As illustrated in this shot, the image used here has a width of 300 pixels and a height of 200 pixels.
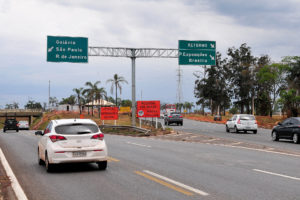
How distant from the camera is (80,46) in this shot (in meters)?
33.7

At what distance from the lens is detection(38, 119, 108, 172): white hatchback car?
35.7 ft

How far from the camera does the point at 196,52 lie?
116 feet

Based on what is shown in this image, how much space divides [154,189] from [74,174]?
3.20 meters

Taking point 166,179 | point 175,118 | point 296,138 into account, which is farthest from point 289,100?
point 166,179

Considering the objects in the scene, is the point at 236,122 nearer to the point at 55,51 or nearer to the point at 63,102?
the point at 55,51

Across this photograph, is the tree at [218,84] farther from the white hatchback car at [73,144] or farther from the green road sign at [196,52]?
the white hatchback car at [73,144]

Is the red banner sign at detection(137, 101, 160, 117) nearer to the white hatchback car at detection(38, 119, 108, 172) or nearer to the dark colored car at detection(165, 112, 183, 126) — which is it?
the dark colored car at detection(165, 112, 183, 126)

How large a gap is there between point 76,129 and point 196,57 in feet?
83.1

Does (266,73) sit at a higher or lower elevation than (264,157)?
higher

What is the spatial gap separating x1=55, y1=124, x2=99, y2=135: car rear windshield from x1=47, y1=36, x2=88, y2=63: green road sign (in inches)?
893

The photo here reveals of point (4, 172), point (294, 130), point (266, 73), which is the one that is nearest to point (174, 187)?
point (4, 172)

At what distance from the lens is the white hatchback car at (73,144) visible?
10891mm

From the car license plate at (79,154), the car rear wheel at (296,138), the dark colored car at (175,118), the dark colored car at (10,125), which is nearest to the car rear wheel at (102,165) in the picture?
the car license plate at (79,154)

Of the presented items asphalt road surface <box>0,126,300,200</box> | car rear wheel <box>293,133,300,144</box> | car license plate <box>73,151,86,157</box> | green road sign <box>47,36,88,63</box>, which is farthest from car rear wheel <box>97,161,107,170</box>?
green road sign <box>47,36,88,63</box>
